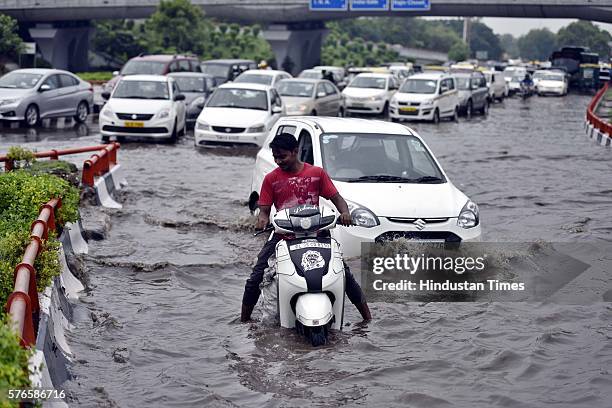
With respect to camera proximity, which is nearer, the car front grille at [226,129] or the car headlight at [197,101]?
the car front grille at [226,129]

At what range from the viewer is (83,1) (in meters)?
61.1

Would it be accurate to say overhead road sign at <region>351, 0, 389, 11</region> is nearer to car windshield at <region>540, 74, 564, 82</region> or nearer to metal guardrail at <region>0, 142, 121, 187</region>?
car windshield at <region>540, 74, 564, 82</region>

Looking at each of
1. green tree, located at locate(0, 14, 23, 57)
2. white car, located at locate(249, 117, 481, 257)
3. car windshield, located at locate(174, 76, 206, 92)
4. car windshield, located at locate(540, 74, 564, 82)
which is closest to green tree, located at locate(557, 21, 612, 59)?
car windshield, located at locate(540, 74, 564, 82)

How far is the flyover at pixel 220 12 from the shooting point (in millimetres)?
59969

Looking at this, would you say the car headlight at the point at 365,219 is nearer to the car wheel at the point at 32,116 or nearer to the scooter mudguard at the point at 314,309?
the scooter mudguard at the point at 314,309

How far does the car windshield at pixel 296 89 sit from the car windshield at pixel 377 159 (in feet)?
59.2

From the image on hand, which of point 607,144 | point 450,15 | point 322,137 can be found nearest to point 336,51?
point 450,15

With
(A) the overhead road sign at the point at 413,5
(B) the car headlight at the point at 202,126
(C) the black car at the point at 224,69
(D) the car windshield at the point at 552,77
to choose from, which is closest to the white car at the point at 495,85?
(D) the car windshield at the point at 552,77

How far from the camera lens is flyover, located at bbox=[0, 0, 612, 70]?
60.0 meters

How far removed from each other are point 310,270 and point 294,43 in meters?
64.0

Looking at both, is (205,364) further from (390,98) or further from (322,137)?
(390,98)

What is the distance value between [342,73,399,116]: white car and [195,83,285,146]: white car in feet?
35.3

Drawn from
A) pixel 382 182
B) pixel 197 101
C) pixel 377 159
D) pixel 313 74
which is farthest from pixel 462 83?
pixel 382 182

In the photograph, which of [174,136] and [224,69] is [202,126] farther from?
[224,69]
